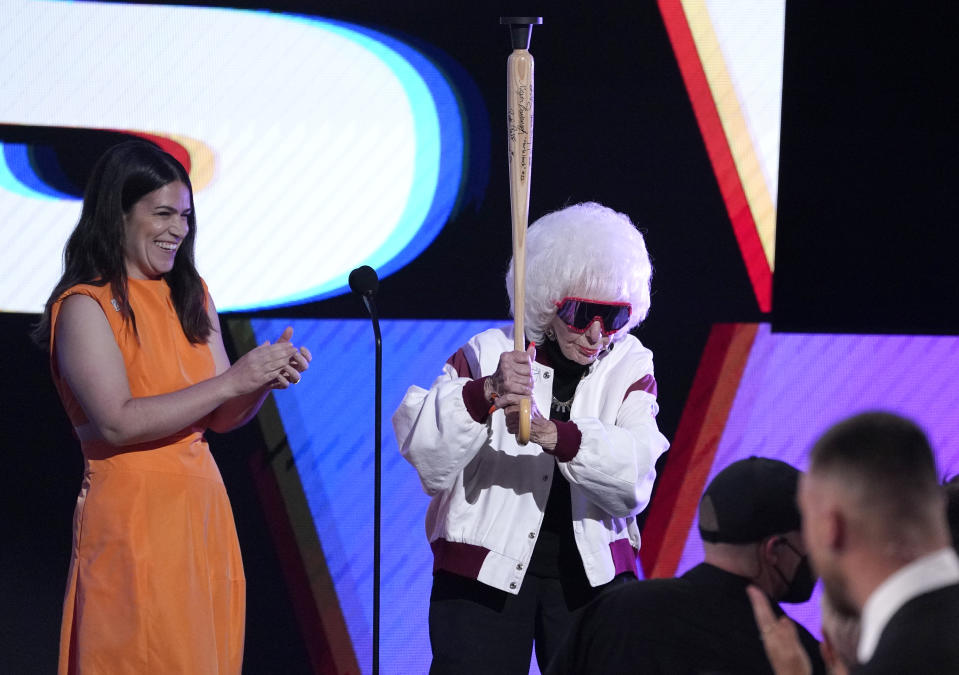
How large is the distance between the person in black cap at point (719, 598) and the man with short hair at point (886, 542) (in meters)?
0.39

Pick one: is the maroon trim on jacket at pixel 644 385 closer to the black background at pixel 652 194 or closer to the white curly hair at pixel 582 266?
the white curly hair at pixel 582 266

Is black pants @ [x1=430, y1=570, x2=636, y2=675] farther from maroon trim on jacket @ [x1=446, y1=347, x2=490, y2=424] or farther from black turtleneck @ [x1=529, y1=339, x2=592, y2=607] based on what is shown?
maroon trim on jacket @ [x1=446, y1=347, x2=490, y2=424]

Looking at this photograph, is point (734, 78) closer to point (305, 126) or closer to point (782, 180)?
point (782, 180)

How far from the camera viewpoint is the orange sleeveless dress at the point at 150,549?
2.11m

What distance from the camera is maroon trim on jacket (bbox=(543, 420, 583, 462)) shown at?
2.20m

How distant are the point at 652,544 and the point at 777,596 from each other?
5.16 ft

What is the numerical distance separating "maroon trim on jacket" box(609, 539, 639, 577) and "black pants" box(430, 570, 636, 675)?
24 millimetres

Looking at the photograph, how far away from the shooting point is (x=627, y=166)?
10.6 ft

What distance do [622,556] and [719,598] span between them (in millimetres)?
742

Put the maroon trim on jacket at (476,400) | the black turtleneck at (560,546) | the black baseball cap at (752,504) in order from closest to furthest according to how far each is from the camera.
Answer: the black baseball cap at (752,504)
the maroon trim on jacket at (476,400)
the black turtleneck at (560,546)

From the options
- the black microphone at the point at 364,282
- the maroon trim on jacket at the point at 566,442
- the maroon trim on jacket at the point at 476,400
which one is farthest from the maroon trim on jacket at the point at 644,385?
the black microphone at the point at 364,282

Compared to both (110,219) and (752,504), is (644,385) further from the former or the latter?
(110,219)

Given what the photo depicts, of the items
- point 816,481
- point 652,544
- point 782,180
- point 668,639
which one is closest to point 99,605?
point 668,639
